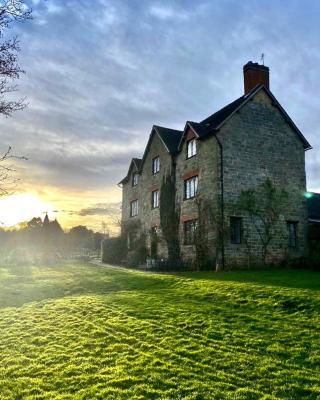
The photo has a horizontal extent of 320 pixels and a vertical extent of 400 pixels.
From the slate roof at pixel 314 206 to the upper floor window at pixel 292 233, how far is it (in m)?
3.45

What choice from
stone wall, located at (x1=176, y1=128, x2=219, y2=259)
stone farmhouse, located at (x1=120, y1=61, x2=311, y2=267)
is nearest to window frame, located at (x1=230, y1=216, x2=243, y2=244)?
stone farmhouse, located at (x1=120, y1=61, x2=311, y2=267)

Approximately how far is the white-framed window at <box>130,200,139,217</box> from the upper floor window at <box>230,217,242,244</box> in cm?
1388

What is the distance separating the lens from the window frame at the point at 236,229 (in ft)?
74.9

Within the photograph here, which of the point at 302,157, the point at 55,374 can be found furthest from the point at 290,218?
the point at 55,374

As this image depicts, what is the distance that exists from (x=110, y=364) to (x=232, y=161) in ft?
58.7

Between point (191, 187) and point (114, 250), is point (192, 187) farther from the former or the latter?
point (114, 250)

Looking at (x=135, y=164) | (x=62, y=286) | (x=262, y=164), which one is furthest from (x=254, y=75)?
(x=62, y=286)

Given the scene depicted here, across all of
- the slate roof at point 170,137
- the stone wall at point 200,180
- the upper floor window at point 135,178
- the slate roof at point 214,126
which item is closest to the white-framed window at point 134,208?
the upper floor window at point 135,178

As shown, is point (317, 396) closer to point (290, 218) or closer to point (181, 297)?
point (181, 297)

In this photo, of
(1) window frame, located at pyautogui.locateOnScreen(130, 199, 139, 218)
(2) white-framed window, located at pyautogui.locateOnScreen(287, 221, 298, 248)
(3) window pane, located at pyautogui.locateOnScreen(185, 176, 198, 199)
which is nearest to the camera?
(2) white-framed window, located at pyautogui.locateOnScreen(287, 221, 298, 248)

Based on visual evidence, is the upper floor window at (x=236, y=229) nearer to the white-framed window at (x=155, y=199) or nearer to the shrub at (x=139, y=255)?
the white-framed window at (x=155, y=199)

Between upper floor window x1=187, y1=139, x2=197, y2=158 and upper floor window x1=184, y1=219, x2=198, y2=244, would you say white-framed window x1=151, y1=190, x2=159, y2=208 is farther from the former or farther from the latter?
upper floor window x1=187, y1=139, x2=197, y2=158

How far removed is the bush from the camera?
3462 cm

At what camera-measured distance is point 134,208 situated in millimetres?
36406
